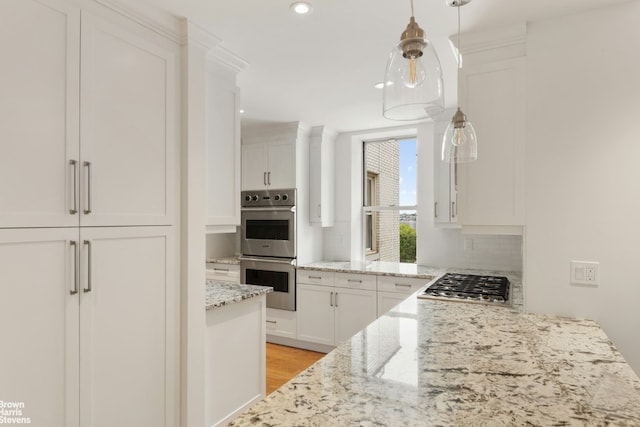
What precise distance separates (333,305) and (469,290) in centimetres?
171

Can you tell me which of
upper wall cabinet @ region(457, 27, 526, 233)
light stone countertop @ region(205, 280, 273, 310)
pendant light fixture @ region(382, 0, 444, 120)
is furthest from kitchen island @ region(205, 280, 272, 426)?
pendant light fixture @ region(382, 0, 444, 120)

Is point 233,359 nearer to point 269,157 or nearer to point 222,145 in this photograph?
point 222,145

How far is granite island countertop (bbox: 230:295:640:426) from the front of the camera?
2.80 feet

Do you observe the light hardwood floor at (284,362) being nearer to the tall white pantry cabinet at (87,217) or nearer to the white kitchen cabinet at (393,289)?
the white kitchen cabinet at (393,289)

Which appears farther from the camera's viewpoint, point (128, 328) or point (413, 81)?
point (128, 328)

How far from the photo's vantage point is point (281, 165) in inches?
161

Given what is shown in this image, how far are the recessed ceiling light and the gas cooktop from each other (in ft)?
5.57

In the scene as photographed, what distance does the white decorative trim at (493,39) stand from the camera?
184cm

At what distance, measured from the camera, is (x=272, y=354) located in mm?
3805

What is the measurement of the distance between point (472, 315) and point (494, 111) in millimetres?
1062

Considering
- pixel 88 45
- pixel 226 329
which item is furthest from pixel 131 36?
pixel 226 329

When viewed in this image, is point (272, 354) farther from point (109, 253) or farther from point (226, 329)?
point (109, 253)

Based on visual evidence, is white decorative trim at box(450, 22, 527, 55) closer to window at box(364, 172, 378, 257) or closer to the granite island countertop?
the granite island countertop

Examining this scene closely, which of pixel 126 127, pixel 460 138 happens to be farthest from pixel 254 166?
pixel 460 138
